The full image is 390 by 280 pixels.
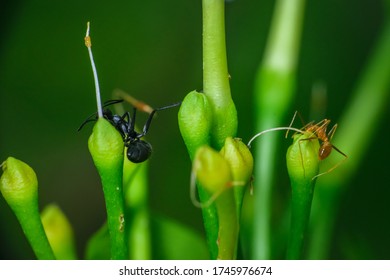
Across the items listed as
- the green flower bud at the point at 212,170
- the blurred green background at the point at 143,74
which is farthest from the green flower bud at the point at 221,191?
the blurred green background at the point at 143,74

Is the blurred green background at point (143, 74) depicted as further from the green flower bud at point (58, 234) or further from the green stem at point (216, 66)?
the green stem at point (216, 66)

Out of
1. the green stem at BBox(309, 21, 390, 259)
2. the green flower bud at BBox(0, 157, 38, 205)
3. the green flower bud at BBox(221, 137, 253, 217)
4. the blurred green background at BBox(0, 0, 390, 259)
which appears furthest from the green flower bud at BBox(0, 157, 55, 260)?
the blurred green background at BBox(0, 0, 390, 259)

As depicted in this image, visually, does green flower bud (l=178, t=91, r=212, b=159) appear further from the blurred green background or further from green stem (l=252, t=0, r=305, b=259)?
the blurred green background

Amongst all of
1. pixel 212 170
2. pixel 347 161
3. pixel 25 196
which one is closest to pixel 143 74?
pixel 347 161

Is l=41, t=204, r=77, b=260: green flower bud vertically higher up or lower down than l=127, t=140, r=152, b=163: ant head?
lower down

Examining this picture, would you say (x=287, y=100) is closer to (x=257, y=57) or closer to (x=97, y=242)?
(x=97, y=242)

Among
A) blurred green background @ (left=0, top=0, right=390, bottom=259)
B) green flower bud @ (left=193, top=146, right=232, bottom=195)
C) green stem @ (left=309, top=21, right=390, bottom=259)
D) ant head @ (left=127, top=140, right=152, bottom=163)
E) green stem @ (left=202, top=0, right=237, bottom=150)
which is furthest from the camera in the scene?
blurred green background @ (left=0, top=0, right=390, bottom=259)

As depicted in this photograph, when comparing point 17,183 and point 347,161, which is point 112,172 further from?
point 347,161
